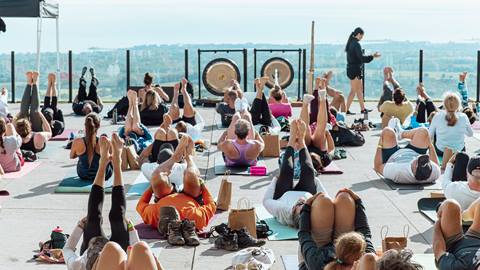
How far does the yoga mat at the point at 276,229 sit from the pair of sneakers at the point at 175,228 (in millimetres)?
639

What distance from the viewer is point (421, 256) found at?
723 cm

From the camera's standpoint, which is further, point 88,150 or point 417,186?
point 417,186

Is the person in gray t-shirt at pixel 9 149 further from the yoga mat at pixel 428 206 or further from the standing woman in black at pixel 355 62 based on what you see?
the standing woman in black at pixel 355 62

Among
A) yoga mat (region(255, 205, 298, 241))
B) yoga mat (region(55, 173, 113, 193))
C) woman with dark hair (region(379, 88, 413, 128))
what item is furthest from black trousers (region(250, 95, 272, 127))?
yoga mat (region(255, 205, 298, 241))

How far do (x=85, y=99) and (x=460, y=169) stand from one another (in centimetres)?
952

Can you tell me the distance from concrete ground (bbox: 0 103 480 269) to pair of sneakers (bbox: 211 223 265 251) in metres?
0.08

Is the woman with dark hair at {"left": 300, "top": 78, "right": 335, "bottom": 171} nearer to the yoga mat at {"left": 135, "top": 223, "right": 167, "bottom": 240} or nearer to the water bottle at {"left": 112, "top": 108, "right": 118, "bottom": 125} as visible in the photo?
the yoga mat at {"left": 135, "top": 223, "right": 167, "bottom": 240}

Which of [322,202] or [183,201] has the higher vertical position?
[322,202]

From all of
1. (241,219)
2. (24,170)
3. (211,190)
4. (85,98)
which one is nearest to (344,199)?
(241,219)

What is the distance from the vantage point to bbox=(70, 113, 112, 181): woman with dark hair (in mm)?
9773

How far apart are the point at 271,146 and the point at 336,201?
6289 mm

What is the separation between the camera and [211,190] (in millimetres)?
10219

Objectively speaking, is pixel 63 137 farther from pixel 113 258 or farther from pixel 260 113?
pixel 113 258

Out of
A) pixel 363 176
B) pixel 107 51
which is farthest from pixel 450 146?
pixel 107 51
